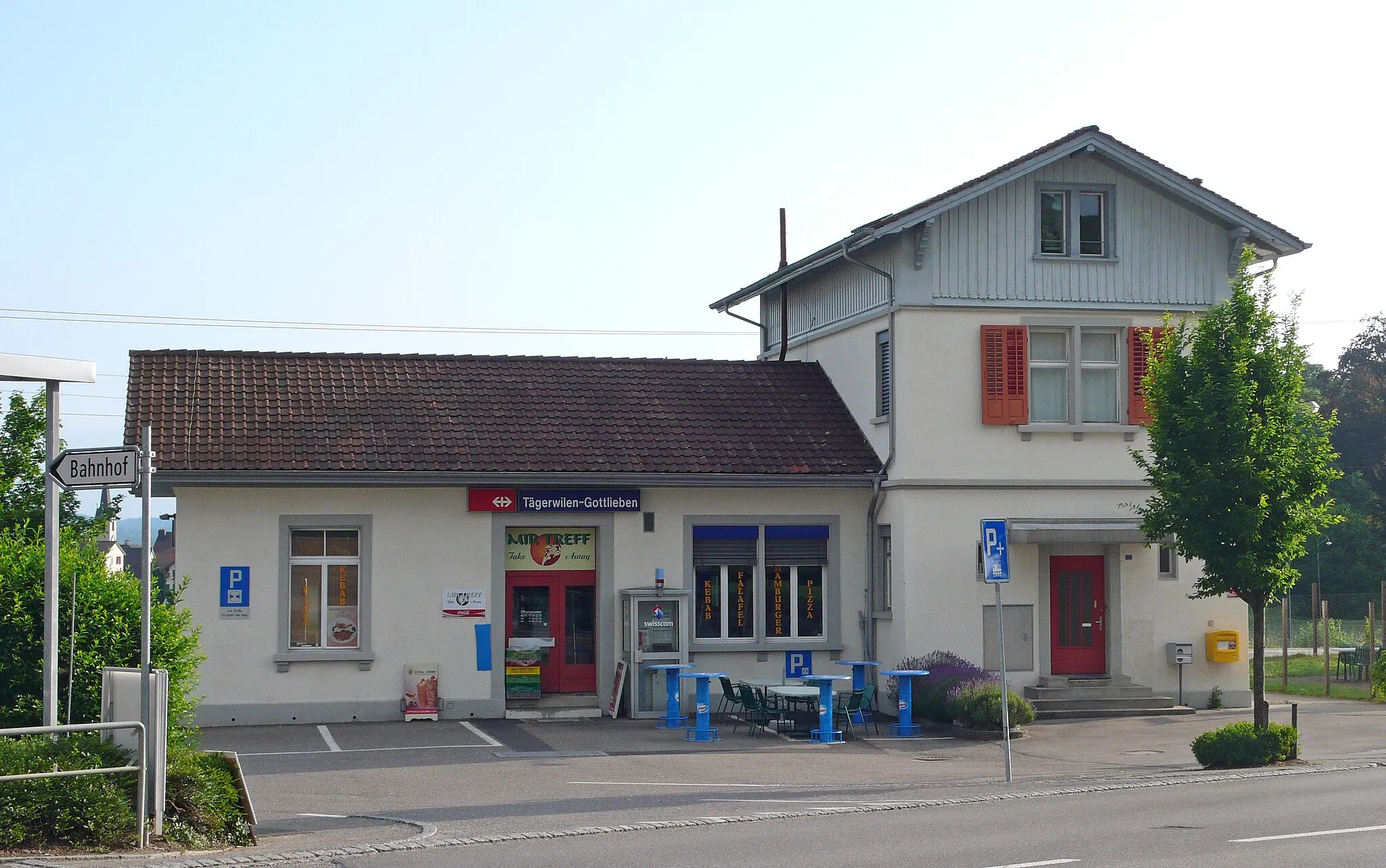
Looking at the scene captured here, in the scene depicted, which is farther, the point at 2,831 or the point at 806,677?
the point at 806,677

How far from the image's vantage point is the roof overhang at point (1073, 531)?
921 inches

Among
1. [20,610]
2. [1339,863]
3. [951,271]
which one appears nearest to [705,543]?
[951,271]

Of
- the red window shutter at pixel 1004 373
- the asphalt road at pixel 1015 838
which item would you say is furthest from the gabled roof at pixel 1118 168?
the asphalt road at pixel 1015 838

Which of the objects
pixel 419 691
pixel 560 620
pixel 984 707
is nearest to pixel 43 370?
pixel 419 691

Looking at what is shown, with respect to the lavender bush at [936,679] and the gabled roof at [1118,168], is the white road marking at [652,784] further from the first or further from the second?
the gabled roof at [1118,168]

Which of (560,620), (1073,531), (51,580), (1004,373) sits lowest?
(560,620)

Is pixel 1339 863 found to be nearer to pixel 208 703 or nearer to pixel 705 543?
pixel 705 543

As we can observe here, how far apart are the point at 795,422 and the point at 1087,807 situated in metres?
12.0

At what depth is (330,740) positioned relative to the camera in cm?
2034

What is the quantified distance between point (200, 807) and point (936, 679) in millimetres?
12832

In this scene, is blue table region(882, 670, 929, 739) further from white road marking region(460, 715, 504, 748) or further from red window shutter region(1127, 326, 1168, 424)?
red window shutter region(1127, 326, 1168, 424)

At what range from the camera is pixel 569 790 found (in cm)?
1579

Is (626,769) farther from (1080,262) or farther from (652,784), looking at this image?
(1080,262)

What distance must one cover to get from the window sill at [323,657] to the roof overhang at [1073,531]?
973 centimetres
